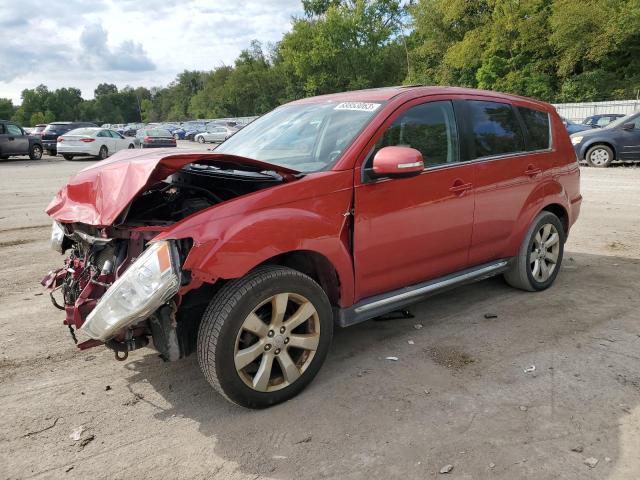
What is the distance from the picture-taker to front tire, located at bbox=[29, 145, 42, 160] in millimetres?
23328

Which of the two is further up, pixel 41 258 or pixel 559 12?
pixel 559 12

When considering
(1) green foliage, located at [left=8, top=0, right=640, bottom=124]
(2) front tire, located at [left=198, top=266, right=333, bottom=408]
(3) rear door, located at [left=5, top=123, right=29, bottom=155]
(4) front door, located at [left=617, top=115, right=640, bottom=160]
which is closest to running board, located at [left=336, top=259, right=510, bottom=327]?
(2) front tire, located at [left=198, top=266, right=333, bottom=408]

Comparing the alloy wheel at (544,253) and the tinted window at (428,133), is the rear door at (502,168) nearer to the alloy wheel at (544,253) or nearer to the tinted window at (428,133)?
the tinted window at (428,133)

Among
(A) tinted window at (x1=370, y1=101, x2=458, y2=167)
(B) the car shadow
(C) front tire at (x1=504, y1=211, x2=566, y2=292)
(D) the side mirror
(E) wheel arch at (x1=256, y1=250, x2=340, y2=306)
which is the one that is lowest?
(B) the car shadow

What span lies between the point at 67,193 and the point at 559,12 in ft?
153

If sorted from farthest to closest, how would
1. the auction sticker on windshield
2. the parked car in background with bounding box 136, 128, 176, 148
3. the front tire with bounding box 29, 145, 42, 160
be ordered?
1. the parked car in background with bounding box 136, 128, 176, 148
2. the front tire with bounding box 29, 145, 42, 160
3. the auction sticker on windshield

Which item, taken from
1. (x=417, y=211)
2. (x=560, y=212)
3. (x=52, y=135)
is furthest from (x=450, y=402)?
(x=52, y=135)

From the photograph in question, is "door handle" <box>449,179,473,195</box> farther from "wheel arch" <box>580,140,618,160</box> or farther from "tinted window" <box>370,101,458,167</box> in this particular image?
"wheel arch" <box>580,140,618,160</box>

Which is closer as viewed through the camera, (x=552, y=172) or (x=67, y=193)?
(x=67, y=193)

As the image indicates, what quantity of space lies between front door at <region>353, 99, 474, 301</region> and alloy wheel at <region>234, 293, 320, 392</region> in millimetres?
489

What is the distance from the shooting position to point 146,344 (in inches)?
118

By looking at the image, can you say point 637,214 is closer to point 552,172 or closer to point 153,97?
point 552,172

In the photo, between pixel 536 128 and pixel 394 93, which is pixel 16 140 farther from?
pixel 536 128

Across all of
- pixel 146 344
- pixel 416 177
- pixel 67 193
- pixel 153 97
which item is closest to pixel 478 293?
pixel 416 177
